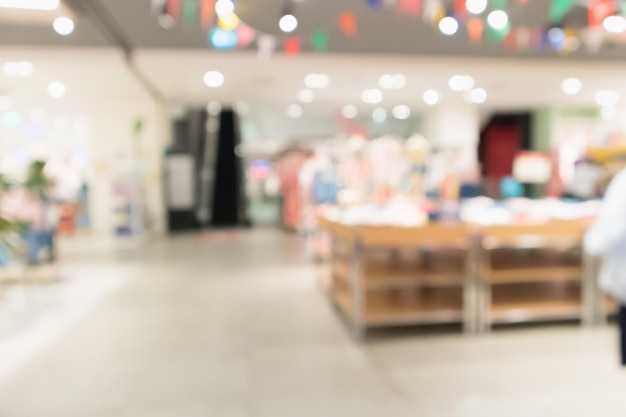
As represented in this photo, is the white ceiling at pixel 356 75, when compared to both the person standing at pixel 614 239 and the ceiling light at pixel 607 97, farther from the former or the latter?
the person standing at pixel 614 239

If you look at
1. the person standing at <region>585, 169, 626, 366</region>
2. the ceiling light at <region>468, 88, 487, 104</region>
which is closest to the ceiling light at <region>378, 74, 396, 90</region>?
the ceiling light at <region>468, 88, 487, 104</region>

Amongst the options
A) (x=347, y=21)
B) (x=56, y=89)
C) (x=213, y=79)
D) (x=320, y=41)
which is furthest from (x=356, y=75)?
(x=56, y=89)

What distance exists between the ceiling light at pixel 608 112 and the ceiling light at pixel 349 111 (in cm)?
576

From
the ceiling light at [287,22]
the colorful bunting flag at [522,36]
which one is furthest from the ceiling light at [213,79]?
the colorful bunting flag at [522,36]

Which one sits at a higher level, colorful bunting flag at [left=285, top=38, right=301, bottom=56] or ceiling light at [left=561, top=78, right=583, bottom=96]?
colorful bunting flag at [left=285, top=38, right=301, bottom=56]

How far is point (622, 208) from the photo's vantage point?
2273mm

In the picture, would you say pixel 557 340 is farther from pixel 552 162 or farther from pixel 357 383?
pixel 552 162

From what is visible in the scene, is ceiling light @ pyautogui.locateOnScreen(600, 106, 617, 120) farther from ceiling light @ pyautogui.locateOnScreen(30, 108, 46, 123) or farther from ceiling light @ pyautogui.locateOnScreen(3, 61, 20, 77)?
ceiling light @ pyautogui.locateOnScreen(30, 108, 46, 123)

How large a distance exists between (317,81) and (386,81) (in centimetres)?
118

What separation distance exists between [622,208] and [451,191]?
253 inches

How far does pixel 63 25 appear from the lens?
5902mm

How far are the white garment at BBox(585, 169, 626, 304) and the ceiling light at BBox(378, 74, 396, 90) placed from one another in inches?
246

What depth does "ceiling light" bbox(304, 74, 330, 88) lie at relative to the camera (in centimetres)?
832

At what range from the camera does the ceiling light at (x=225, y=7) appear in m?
4.09
